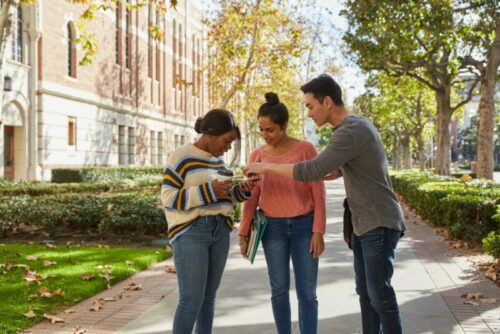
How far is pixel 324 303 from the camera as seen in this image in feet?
21.2

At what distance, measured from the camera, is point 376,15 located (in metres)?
18.9

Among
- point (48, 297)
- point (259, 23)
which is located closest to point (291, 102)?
point (259, 23)

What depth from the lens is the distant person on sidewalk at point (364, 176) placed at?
3.96 m

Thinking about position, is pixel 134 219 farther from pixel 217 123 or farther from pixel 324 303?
pixel 217 123

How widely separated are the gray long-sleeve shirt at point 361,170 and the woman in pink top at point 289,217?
13.9 inches

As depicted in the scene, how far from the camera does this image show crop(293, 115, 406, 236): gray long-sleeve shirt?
395 cm

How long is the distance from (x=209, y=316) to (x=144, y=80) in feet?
108

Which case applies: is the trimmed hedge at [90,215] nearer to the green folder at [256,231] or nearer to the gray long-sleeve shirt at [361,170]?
the green folder at [256,231]

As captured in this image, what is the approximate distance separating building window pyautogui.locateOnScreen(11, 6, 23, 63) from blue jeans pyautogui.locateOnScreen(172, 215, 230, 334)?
68.2ft

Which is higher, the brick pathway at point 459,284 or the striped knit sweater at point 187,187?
the striped knit sweater at point 187,187

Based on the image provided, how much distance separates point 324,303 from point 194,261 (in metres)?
2.87

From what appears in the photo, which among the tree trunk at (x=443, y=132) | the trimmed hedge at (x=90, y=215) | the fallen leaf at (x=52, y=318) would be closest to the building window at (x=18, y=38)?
the trimmed hedge at (x=90, y=215)

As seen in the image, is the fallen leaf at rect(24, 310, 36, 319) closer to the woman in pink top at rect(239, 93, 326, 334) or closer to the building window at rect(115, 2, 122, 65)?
the woman in pink top at rect(239, 93, 326, 334)

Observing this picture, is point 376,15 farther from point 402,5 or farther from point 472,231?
point 472,231
